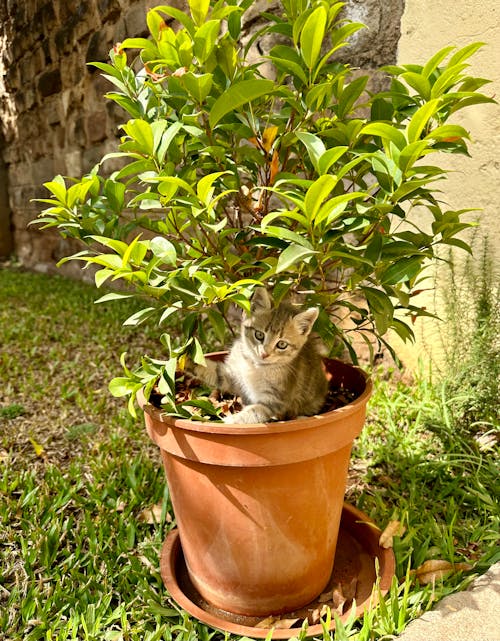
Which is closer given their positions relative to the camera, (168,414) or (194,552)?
(168,414)

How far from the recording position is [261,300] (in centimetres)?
177

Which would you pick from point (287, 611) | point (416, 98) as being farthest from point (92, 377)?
point (416, 98)

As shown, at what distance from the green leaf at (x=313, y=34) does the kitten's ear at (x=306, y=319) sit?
2.31ft

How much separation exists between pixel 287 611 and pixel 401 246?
3.96 feet

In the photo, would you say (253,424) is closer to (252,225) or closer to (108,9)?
(252,225)

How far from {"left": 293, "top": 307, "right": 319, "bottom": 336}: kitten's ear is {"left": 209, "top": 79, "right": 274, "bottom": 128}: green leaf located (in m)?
0.65

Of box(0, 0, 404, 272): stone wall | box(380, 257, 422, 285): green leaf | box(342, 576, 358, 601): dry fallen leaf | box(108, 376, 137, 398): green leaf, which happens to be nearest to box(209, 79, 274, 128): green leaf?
box(380, 257, 422, 285): green leaf

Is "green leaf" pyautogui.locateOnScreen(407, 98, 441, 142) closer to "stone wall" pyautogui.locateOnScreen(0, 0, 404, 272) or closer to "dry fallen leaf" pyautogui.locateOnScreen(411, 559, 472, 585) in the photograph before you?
"dry fallen leaf" pyautogui.locateOnScreen(411, 559, 472, 585)

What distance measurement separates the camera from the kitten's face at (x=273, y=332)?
5.73ft

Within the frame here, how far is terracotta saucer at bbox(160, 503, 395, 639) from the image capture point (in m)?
1.55

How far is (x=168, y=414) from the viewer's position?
1530mm

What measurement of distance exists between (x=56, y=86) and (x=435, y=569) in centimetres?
628

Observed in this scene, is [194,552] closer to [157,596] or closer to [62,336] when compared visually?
[157,596]

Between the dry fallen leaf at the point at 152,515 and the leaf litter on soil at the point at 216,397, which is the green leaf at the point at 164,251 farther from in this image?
the dry fallen leaf at the point at 152,515
